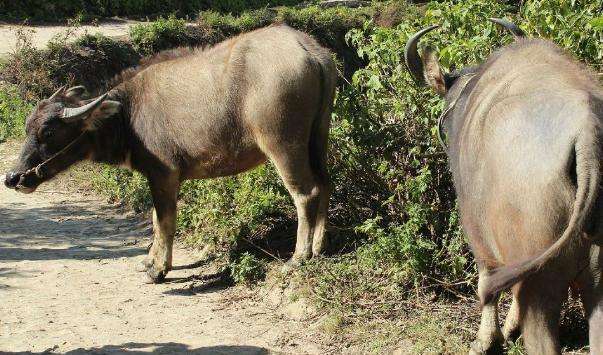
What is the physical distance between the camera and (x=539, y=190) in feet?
10.9

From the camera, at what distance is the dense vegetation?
5777 mm

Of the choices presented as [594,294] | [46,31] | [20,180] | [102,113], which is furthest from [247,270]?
[46,31]

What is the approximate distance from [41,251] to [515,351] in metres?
5.24

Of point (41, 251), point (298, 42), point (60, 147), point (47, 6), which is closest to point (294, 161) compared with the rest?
point (298, 42)

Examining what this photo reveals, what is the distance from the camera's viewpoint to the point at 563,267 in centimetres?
345

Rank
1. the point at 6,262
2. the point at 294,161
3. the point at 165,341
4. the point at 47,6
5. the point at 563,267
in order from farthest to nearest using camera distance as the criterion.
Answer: the point at 47,6 < the point at 6,262 < the point at 294,161 < the point at 165,341 < the point at 563,267

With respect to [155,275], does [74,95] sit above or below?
above

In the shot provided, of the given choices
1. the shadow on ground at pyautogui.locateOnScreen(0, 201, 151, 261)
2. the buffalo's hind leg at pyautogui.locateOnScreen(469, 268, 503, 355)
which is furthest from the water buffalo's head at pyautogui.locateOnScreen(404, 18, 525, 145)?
the shadow on ground at pyautogui.locateOnScreen(0, 201, 151, 261)

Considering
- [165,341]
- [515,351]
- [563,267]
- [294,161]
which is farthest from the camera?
[294,161]

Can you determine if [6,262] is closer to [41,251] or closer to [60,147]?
[41,251]

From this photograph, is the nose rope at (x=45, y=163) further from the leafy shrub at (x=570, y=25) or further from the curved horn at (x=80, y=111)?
the leafy shrub at (x=570, y=25)

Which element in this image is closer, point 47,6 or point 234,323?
point 234,323

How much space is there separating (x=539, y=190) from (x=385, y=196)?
11.4 feet

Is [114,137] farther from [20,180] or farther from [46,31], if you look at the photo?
[46,31]
